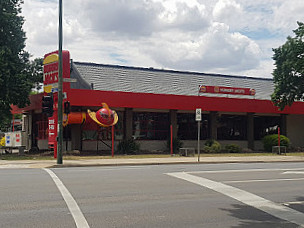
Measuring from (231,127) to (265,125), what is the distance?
372 centimetres

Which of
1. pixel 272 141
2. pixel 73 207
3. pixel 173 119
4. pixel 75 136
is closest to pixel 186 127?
pixel 173 119

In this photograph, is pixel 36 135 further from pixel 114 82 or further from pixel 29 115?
pixel 114 82

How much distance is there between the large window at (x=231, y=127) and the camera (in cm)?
3569

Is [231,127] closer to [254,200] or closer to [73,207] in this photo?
[254,200]

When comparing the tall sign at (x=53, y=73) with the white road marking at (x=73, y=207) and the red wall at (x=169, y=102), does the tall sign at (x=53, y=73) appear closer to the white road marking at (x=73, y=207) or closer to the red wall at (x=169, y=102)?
the red wall at (x=169, y=102)

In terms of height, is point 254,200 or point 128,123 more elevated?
point 128,123

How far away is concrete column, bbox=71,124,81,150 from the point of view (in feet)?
97.2

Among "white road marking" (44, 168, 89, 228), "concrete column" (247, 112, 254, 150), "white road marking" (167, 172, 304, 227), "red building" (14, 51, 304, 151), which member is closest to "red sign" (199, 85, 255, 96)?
"red building" (14, 51, 304, 151)

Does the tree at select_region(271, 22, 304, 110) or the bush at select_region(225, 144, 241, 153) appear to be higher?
the tree at select_region(271, 22, 304, 110)

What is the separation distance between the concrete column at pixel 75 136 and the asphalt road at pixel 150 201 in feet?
49.2

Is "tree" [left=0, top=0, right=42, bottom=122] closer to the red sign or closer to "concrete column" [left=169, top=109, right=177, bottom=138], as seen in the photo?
"concrete column" [left=169, top=109, right=177, bottom=138]

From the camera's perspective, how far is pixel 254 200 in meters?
10.4

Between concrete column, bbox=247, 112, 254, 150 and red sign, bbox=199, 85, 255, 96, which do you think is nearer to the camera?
red sign, bbox=199, 85, 255, 96

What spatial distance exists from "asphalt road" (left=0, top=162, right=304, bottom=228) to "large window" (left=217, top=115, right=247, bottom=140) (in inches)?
823
